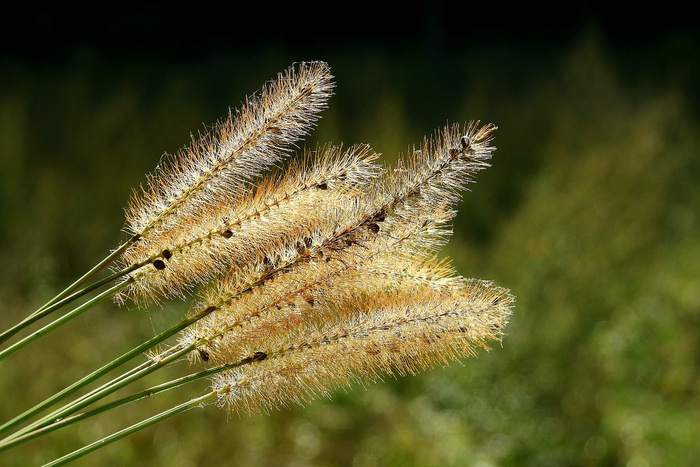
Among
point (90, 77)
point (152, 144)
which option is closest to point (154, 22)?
point (90, 77)

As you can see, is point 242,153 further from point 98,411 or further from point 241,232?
point 98,411

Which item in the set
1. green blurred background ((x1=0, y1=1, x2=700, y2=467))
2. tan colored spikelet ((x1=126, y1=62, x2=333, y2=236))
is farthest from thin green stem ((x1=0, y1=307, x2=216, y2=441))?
green blurred background ((x1=0, y1=1, x2=700, y2=467))

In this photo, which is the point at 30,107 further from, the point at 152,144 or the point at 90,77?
the point at 152,144

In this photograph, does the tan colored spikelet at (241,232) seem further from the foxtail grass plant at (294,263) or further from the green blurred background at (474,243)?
the green blurred background at (474,243)

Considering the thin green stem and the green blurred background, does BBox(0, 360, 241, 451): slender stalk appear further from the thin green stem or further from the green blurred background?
the green blurred background

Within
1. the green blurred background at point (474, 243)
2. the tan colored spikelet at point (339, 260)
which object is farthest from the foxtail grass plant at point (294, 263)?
the green blurred background at point (474, 243)

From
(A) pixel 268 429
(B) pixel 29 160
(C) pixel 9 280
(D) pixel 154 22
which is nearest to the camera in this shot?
(A) pixel 268 429

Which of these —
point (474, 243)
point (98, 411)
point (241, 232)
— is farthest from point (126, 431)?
point (474, 243)
